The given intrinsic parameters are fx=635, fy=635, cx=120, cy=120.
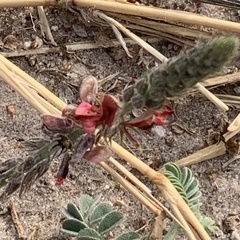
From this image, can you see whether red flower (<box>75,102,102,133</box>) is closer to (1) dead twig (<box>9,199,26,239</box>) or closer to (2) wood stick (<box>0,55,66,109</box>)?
(2) wood stick (<box>0,55,66,109</box>)

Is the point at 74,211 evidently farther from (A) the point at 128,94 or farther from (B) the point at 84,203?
(A) the point at 128,94

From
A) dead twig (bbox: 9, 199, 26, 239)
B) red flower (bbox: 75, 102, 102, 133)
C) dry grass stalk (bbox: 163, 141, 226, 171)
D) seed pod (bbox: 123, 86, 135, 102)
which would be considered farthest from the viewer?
dry grass stalk (bbox: 163, 141, 226, 171)

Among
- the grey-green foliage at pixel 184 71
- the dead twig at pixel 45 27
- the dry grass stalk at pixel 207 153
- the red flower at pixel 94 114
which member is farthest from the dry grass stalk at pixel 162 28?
the grey-green foliage at pixel 184 71

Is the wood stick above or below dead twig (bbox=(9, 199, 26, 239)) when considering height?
above

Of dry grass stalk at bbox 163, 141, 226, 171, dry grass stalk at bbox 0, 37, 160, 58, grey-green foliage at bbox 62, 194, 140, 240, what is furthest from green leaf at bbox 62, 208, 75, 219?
dry grass stalk at bbox 0, 37, 160, 58

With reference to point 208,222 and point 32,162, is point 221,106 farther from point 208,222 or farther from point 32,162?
point 32,162
